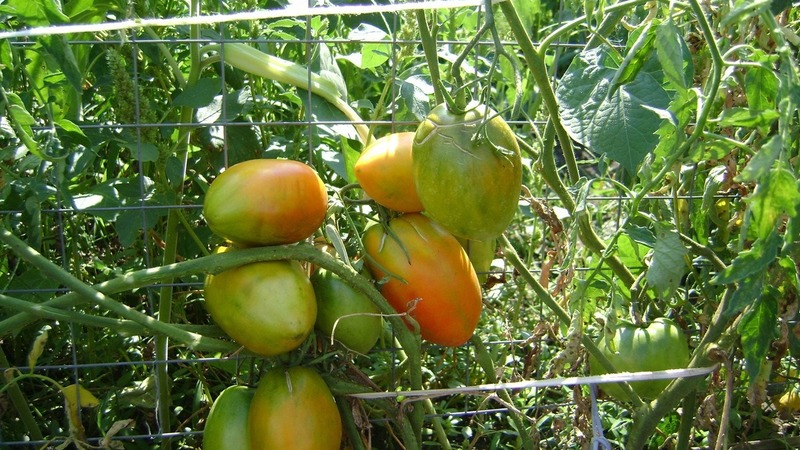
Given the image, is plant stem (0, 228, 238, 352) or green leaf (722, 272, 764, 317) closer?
green leaf (722, 272, 764, 317)

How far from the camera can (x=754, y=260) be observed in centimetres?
91

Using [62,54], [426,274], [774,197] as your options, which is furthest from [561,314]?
[62,54]

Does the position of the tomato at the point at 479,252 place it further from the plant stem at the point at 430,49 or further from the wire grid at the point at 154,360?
the plant stem at the point at 430,49

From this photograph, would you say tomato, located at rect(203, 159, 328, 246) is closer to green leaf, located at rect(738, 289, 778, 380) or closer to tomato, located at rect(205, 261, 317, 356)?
tomato, located at rect(205, 261, 317, 356)

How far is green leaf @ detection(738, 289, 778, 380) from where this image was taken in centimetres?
105

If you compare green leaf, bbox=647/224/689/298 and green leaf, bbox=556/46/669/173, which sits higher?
green leaf, bbox=556/46/669/173

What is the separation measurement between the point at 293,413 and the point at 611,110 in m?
0.53

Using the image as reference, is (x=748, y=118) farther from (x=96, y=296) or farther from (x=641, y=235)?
(x=96, y=296)

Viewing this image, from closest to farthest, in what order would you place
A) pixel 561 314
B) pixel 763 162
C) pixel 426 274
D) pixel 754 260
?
1. pixel 763 162
2. pixel 754 260
3. pixel 426 274
4. pixel 561 314

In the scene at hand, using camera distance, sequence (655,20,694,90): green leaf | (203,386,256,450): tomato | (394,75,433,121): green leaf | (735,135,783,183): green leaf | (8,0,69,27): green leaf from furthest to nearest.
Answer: (394,75,433,121): green leaf → (203,386,256,450): tomato → (8,0,69,27): green leaf → (655,20,694,90): green leaf → (735,135,783,183): green leaf

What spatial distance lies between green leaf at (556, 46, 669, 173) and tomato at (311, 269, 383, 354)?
345 millimetres

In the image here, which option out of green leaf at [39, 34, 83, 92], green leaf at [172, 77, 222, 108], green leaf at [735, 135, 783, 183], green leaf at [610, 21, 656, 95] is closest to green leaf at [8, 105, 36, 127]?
green leaf at [39, 34, 83, 92]

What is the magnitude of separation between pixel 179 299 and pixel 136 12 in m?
0.48

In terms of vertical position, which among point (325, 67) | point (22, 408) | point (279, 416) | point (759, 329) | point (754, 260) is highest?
point (325, 67)
